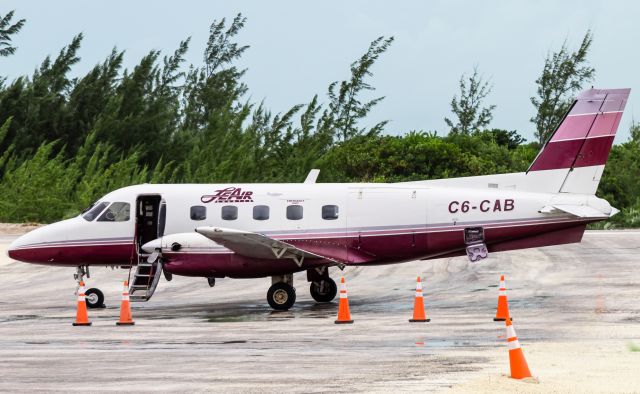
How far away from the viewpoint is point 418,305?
21.8m

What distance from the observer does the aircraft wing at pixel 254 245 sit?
77.1 feet

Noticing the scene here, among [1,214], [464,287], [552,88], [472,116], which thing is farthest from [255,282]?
[472,116]

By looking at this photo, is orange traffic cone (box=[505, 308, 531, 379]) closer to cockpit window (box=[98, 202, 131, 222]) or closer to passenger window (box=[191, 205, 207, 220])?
passenger window (box=[191, 205, 207, 220])

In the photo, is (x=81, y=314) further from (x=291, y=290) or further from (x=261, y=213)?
(x=261, y=213)

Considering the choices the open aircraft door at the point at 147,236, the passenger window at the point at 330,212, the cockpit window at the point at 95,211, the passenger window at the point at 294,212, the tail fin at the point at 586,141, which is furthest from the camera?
the cockpit window at the point at 95,211

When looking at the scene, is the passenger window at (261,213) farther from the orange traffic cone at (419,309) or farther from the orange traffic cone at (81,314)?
the orange traffic cone at (419,309)

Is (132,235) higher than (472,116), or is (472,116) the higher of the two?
(472,116)

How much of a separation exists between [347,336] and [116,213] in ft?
28.5

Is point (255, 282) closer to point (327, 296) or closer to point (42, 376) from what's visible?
point (327, 296)

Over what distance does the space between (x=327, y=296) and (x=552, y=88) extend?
45192 millimetres

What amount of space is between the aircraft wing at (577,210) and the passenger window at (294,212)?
526cm

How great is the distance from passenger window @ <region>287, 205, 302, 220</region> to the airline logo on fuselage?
3.08 feet

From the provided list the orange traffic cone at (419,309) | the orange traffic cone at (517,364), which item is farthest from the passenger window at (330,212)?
the orange traffic cone at (517,364)

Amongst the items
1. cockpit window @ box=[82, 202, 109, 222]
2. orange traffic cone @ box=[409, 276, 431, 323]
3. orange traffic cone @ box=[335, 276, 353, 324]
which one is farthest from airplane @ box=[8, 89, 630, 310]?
orange traffic cone @ box=[409, 276, 431, 323]
